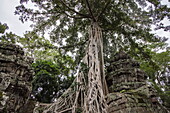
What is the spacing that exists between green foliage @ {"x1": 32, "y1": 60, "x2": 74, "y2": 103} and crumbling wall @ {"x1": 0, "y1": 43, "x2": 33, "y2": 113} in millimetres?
3119

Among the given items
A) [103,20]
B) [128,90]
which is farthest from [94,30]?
[128,90]

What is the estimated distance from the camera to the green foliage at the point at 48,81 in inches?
222

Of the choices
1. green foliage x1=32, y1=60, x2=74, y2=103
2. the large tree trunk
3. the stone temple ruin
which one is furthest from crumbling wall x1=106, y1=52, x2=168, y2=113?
green foliage x1=32, y1=60, x2=74, y2=103

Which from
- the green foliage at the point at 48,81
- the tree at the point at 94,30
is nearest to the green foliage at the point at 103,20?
the tree at the point at 94,30

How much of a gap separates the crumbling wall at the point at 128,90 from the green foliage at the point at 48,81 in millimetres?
2567

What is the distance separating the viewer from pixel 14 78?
2371mm

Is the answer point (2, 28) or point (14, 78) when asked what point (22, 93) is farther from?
point (2, 28)

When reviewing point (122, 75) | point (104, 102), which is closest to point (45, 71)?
point (122, 75)

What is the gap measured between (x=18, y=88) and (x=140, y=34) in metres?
3.71

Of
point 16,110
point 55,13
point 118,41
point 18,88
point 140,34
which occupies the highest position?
point 55,13

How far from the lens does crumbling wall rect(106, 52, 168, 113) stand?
88.0 inches

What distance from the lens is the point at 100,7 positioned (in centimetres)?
456

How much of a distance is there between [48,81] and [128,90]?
3.82 m

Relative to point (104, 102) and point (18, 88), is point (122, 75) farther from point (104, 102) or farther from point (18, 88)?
point (18, 88)
